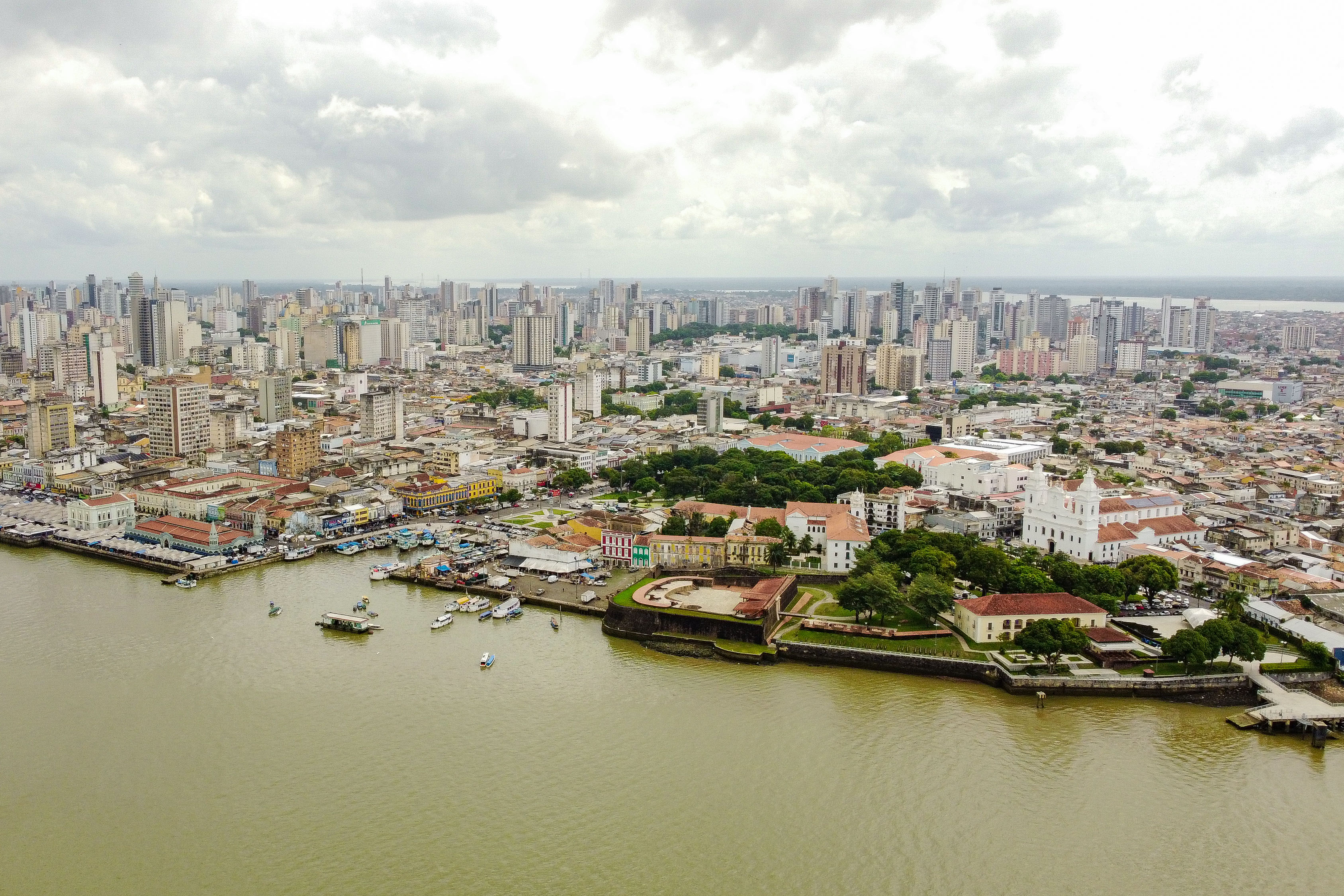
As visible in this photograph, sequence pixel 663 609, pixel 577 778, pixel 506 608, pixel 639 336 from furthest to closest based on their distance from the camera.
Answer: pixel 639 336 < pixel 506 608 < pixel 663 609 < pixel 577 778

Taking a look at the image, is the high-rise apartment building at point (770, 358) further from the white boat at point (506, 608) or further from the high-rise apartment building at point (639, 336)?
the white boat at point (506, 608)

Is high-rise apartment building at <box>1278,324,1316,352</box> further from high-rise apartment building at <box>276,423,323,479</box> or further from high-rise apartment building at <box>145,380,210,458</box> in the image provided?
high-rise apartment building at <box>145,380,210,458</box>

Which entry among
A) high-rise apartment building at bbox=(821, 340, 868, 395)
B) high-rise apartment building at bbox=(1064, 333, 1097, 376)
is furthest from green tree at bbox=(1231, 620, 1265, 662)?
high-rise apartment building at bbox=(1064, 333, 1097, 376)

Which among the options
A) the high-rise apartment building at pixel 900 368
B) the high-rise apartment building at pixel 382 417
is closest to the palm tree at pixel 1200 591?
the high-rise apartment building at pixel 382 417

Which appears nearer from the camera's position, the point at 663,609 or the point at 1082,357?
the point at 663,609

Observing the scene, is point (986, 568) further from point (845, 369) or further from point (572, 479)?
point (845, 369)

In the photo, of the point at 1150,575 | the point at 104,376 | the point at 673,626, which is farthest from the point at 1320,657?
the point at 104,376

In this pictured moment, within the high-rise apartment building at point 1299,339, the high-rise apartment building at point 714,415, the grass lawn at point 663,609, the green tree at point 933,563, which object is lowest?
the grass lawn at point 663,609
